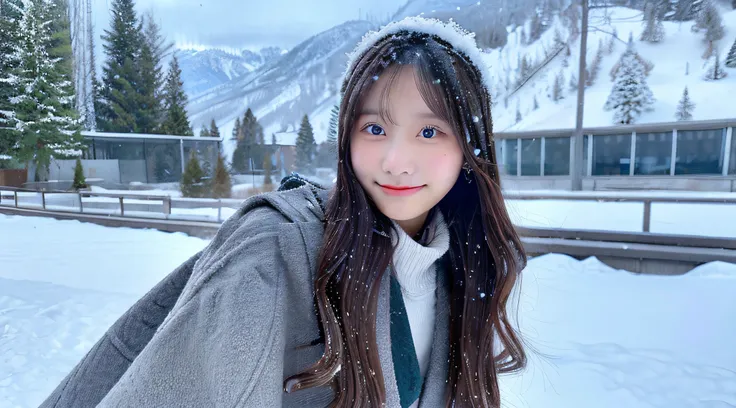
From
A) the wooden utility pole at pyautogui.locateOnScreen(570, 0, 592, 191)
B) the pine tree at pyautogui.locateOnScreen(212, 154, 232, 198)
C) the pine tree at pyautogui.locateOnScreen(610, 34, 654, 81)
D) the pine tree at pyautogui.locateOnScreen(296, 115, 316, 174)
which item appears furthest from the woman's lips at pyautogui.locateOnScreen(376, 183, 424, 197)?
the pine tree at pyautogui.locateOnScreen(610, 34, 654, 81)

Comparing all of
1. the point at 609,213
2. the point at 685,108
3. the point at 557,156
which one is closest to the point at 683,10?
the point at 685,108

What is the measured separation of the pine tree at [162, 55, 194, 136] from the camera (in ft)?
18.7

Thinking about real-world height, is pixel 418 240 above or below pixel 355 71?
below

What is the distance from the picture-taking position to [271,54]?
6.11 meters

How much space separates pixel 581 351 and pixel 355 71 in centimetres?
213

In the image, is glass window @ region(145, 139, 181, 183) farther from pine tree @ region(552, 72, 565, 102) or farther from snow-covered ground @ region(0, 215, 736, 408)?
pine tree @ region(552, 72, 565, 102)

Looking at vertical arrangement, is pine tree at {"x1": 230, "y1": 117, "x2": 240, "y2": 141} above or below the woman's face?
above

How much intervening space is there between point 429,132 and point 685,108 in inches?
287

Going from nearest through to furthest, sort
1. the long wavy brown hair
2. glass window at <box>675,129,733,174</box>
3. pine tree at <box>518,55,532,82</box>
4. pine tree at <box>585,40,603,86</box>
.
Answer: the long wavy brown hair, pine tree at <box>518,55,532,82</box>, glass window at <box>675,129,733,174</box>, pine tree at <box>585,40,603,86</box>

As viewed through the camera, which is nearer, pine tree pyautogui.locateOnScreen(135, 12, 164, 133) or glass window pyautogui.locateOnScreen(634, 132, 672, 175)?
pine tree pyautogui.locateOnScreen(135, 12, 164, 133)

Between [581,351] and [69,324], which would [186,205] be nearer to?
[69,324]

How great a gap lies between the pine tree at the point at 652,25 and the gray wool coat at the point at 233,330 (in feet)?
22.3

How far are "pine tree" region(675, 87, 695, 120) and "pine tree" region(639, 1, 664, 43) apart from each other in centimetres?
87

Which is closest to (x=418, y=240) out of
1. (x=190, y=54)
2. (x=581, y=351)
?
(x=581, y=351)
